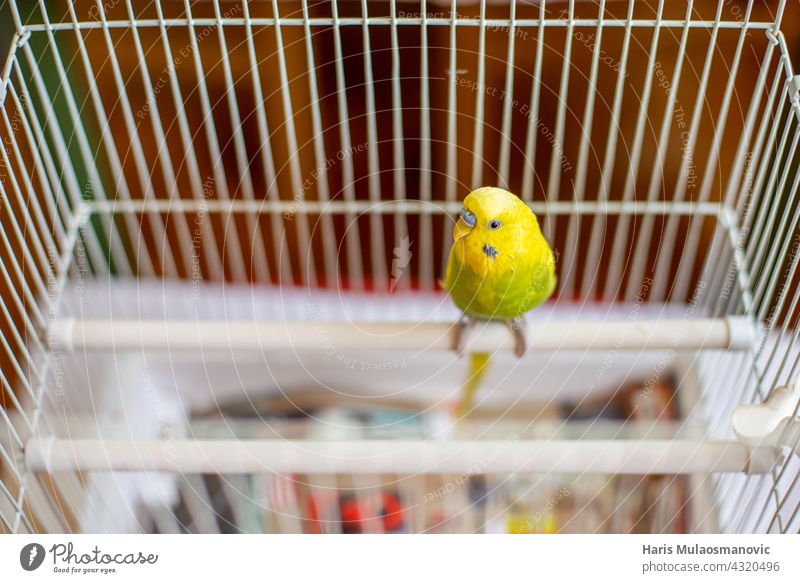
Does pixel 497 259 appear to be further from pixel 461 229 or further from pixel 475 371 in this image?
pixel 475 371

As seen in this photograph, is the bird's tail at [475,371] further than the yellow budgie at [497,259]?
Yes

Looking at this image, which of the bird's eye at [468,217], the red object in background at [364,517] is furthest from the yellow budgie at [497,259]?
the red object in background at [364,517]

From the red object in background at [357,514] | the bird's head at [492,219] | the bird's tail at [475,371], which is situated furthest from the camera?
the red object in background at [357,514]

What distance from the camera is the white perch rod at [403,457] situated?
0.43 m

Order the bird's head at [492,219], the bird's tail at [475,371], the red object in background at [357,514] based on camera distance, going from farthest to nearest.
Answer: the red object in background at [357,514], the bird's tail at [475,371], the bird's head at [492,219]

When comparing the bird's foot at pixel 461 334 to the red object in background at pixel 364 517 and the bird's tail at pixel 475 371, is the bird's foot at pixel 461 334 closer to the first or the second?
the bird's tail at pixel 475 371

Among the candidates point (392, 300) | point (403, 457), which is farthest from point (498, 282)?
point (392, 300)

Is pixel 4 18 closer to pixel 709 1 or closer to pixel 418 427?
pixel 418 427

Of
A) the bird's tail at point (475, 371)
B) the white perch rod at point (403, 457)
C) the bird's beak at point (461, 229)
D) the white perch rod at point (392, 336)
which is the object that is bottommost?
the white perch rod at point (403, 457)

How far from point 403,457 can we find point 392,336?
0.08 meters

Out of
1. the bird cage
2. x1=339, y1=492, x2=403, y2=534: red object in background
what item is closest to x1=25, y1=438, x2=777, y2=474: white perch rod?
the bird cage

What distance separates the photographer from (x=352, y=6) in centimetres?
92

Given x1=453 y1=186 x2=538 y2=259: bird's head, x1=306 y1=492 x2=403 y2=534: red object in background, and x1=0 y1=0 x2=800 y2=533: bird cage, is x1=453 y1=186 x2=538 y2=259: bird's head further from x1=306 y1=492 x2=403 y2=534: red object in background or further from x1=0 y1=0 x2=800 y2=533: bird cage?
x1=306 y1=492 x2=403 y2=534: red object in background
